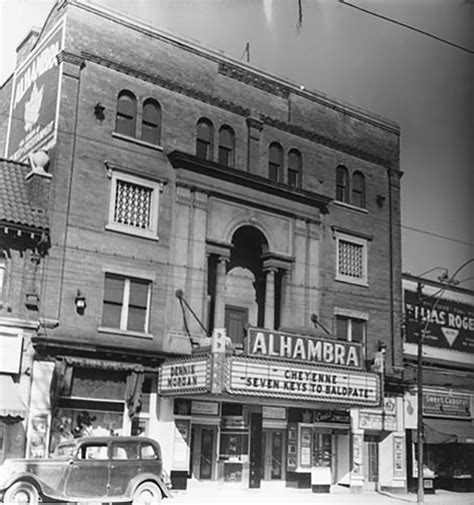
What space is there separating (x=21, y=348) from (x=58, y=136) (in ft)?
17.4

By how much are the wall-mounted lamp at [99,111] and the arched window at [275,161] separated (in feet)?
18.8

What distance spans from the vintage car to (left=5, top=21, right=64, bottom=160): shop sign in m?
8.31

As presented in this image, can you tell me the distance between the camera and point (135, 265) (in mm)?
20641

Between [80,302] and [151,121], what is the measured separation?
18.3 ft

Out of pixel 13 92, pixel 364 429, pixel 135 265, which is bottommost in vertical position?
pixel 364 429

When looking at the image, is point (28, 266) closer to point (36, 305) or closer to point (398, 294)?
point (36, 305)

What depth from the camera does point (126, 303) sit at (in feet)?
67.0

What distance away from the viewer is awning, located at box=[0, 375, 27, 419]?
17.2 m

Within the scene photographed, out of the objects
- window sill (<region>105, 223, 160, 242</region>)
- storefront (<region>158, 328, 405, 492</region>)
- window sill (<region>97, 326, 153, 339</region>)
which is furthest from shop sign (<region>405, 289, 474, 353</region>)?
window sill (<region>97, 326, 153, 339</region>)

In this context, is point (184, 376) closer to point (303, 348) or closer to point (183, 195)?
point (303, 348)

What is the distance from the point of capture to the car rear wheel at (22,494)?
543 inches

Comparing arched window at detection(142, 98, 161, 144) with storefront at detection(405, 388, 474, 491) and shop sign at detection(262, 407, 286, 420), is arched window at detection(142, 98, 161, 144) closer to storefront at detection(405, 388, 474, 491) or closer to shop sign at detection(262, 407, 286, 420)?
shop sign at detection(262, 407, 286, 420)

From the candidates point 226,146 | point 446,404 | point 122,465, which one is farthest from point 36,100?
point 446,404

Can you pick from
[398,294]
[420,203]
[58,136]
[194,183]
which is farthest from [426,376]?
[58,136]
